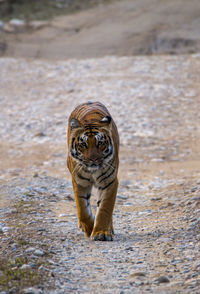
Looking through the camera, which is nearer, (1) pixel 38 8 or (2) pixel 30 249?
(2) pixel 30 249

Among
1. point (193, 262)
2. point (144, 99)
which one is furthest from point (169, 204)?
point (144, 99)

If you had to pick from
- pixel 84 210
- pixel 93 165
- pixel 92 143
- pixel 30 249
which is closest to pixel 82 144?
pixel 92 143

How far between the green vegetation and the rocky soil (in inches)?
160

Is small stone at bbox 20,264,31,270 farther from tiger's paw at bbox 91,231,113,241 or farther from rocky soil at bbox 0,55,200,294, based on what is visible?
tiger's paw at bbox 91,231,113,241

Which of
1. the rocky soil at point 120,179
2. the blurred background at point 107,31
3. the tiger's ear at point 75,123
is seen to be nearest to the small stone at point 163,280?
the rocky soil at point 120,179

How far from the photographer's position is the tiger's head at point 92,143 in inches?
185

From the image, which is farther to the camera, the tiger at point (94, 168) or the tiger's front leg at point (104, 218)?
the tiger's front leg at point (104, 218)

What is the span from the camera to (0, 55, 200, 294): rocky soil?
388 cm

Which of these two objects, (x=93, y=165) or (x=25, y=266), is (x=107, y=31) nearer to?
(x=93, y=165)

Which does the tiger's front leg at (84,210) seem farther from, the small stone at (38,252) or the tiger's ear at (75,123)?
the small stone at (38,252)

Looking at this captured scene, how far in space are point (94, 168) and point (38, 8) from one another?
1713 cm

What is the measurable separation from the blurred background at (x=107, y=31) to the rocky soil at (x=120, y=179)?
2.93ft

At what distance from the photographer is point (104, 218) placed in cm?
488

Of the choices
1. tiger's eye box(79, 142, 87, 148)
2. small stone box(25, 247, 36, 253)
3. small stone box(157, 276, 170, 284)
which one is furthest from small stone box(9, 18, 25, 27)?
small stone box(157, 276, 170, 284)
